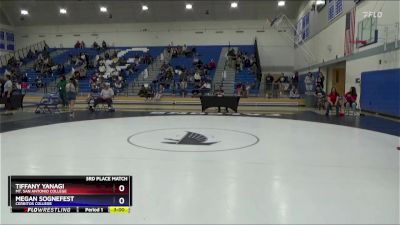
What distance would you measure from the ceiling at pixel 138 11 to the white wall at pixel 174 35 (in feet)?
1.91

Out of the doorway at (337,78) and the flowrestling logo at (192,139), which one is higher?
the doorway at (337,78)

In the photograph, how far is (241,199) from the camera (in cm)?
354

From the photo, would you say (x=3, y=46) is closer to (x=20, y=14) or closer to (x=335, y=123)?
(x=20, y=14)

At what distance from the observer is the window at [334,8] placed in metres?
16.4

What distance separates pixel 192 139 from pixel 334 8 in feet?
44.9

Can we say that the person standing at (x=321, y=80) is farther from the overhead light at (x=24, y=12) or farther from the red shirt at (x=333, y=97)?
the overhead light at (x=24, y=12)

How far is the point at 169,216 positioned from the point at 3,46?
3140cm

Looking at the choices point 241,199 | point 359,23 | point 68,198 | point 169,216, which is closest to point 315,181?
point 241,199

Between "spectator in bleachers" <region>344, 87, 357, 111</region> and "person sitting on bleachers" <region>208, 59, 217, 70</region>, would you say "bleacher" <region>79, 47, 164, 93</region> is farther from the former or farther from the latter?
"spectator in bleachers" <region>344, 87, 357, 111</region>

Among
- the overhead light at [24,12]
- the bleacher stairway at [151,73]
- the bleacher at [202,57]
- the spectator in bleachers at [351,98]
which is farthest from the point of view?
the overhead light at [24,12]

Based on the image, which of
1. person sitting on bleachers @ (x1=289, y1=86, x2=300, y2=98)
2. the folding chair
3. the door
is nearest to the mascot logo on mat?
the folding chair
